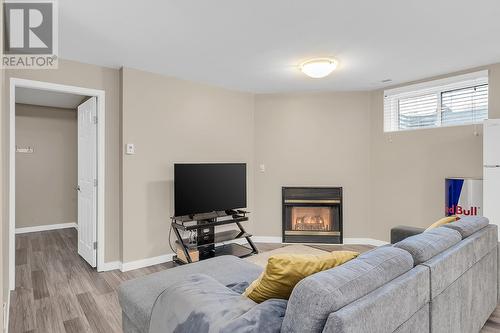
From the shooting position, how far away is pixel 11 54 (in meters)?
2.95

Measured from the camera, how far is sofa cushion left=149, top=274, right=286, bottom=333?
3.80ft

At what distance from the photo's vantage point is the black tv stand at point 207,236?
3838mm

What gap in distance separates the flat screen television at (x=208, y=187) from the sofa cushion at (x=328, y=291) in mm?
2758

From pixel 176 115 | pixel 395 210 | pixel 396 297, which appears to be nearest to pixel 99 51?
Result: pixel 176 115

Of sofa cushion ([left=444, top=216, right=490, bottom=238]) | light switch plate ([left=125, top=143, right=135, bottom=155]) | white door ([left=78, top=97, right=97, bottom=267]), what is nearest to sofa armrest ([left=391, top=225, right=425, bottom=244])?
sofa cushion ([left=444, top=216, right=490, bottom=238])

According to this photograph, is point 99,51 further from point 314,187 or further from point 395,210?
point 395,210

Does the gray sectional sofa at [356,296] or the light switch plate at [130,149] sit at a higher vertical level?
the light switch plate at [130,149]

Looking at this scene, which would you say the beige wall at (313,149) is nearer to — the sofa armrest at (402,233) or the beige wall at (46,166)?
the sofa armrest at (402,233)

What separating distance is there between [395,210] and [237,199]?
238 cm

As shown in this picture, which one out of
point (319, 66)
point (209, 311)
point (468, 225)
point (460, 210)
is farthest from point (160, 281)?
point (460, 210)

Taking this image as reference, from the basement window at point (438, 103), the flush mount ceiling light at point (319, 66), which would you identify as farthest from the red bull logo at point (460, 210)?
the flush mount ceiling light at point (319, 66)

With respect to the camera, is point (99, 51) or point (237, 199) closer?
point (99, 51)

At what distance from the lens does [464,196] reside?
3674 millimetres

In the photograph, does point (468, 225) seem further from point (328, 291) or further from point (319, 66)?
point (319, 66)
